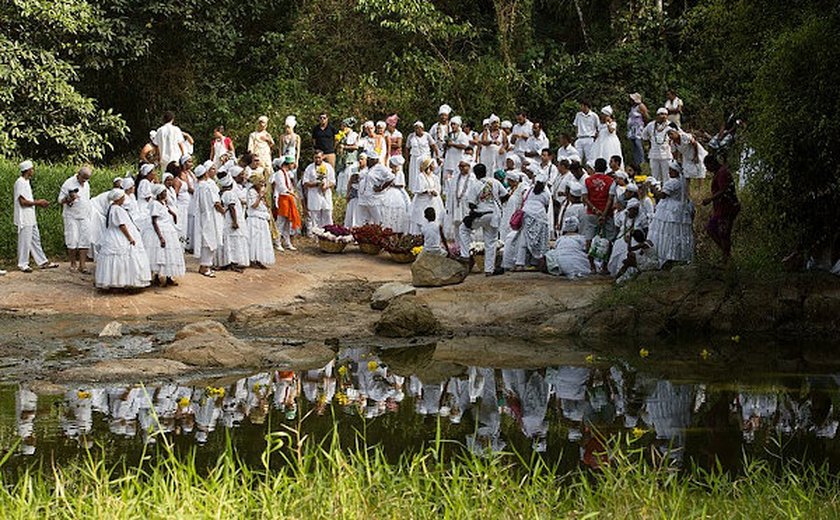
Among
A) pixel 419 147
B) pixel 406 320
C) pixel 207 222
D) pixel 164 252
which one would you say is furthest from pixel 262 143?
pixel 406 320

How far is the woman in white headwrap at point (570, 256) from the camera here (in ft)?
65.5

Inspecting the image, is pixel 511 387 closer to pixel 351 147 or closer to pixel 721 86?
pixel 721 86

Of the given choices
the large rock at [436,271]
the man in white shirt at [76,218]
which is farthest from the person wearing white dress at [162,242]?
the large rock at [436,271]

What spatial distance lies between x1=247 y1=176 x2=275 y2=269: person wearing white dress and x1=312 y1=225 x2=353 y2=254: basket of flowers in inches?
73.8

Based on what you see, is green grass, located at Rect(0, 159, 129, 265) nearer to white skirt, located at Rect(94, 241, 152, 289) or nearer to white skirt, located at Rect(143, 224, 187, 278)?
white skirt, located at Rect(143, 224, 187, 278)

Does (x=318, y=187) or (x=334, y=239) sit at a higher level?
(x=318, y=187)

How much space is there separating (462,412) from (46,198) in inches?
483

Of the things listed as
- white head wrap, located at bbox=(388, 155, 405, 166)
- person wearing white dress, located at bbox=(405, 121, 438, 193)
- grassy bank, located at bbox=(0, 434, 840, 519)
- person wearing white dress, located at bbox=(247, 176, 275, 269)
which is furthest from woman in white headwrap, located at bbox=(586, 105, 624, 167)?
grassy bank, located at bbox=(0, 434, 840, 519)

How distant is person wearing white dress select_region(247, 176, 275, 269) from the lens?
851 inches

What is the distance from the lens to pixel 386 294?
19.3 metres

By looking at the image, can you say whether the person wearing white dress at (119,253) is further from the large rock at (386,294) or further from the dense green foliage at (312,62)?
the dense green foliage at (312,62)

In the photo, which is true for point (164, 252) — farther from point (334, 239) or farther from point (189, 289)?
point (334, 239)

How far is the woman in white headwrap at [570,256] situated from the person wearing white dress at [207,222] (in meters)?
4.98

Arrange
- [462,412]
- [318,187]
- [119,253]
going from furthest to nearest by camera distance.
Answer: [318,187], [119,253], [462,412]
